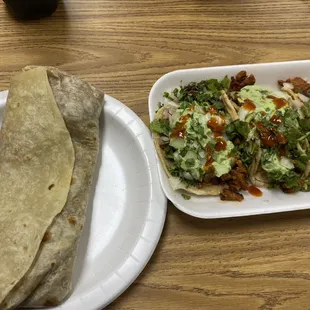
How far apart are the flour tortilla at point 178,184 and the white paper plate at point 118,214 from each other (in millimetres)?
32

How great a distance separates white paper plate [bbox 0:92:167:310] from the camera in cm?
138

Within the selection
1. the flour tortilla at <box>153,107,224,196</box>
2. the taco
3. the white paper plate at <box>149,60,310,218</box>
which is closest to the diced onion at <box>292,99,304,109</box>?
the taco

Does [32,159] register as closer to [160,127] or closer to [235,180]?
[160,127]

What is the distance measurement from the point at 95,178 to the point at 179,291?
0.55 m

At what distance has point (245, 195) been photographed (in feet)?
5.08

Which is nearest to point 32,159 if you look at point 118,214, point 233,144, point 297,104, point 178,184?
point 118,214

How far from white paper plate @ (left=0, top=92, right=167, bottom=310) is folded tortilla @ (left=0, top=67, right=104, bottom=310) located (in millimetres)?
95

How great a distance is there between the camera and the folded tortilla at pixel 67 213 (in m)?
1.27

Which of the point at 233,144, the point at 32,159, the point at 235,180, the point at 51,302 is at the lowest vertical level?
the point at 51,302

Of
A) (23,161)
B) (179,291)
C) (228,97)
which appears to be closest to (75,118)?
(23,161)

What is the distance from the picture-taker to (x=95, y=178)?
161cm

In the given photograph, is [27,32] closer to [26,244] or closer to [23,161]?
[23,161]

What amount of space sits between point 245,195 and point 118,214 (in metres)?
0.50

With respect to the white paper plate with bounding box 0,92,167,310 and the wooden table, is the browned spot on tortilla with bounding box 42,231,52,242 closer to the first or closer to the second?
the white paper plate with bounding box 0,92,167,310
